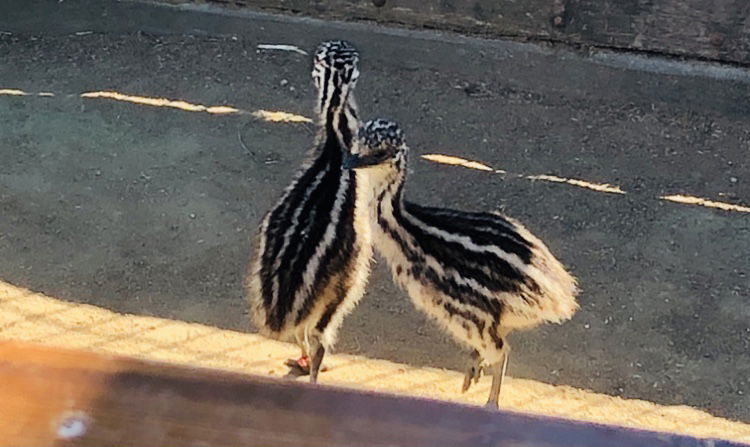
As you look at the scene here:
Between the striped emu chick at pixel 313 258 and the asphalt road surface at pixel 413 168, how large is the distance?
1.31ft

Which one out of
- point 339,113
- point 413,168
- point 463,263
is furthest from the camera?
point 413,168

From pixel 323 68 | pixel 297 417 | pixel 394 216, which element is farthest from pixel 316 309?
pixel 297 417

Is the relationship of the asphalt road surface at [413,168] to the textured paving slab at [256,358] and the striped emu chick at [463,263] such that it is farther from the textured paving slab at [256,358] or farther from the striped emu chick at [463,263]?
the striped emu chick at [463,263]

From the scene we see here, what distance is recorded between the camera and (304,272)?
3.31 metres

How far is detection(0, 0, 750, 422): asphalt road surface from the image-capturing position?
3.87 meters

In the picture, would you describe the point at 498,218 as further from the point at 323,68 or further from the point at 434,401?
the point at 434,401

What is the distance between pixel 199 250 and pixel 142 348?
577 mm

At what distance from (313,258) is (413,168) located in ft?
4.87

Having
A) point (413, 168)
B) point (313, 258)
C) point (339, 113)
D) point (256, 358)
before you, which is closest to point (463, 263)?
point (313, 258)

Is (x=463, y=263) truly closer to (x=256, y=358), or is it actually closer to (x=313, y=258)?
(x=313, y=258)

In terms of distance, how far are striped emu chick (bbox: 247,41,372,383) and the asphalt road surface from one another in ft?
1.31

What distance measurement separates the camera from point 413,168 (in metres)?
4.73

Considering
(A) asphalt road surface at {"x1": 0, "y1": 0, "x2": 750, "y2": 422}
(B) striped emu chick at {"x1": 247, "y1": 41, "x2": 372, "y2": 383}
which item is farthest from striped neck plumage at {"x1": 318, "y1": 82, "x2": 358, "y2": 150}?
(A) asphalt road surface at {"x1": 0, "y1": 0, "x2": 750, "y2": 422}

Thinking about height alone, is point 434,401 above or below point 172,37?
above
